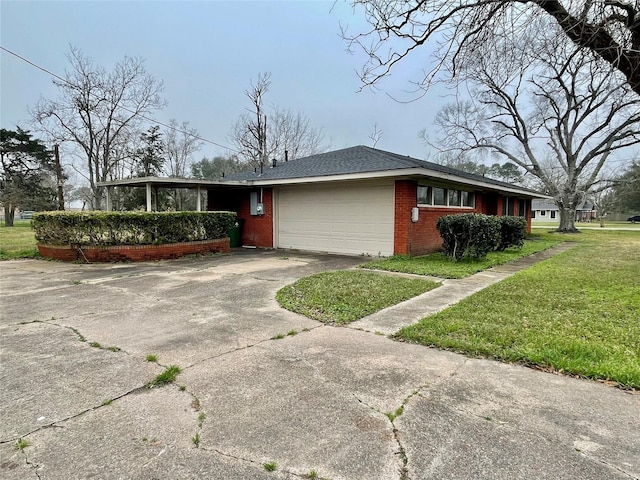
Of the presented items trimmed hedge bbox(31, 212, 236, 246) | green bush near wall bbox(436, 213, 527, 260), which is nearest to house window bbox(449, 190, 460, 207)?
green bush near wall bbox(436, 213, 527, 260)

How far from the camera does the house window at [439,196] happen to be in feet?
37.5

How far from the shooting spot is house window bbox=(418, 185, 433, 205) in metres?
10.6

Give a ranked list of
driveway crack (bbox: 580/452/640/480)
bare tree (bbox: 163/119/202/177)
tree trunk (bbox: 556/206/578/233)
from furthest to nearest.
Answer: bare tree (bbox: 163/119/202/177), tree trunk (bbox: 556/206/578/233), driveway crack (bbox: 580/452/640/480)

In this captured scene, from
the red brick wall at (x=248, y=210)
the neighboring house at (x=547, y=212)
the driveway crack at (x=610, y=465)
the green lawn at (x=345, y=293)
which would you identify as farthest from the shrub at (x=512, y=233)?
the neighboring house at (x=547, y=212)

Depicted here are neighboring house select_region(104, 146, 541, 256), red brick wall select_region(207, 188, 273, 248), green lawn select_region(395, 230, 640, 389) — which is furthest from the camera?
red brick wall select_region(207, 188, 273, 248)

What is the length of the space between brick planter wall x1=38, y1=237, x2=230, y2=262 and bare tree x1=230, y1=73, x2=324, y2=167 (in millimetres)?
18275

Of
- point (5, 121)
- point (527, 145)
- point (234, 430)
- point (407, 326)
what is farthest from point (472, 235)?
point (5, 121)

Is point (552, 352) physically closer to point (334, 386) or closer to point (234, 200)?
point (334, 386)

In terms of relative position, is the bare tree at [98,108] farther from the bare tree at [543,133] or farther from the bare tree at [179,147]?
the bare tree at [543,133]

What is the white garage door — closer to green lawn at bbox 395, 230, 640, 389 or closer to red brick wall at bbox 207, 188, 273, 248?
red brick wall at bbox 207, 188, 273, 248

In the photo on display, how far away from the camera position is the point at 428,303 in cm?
540

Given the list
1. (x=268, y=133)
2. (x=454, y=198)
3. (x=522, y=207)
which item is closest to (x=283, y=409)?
(x=454, y=198)

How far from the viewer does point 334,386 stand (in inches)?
110

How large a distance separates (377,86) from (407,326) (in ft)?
13.0
